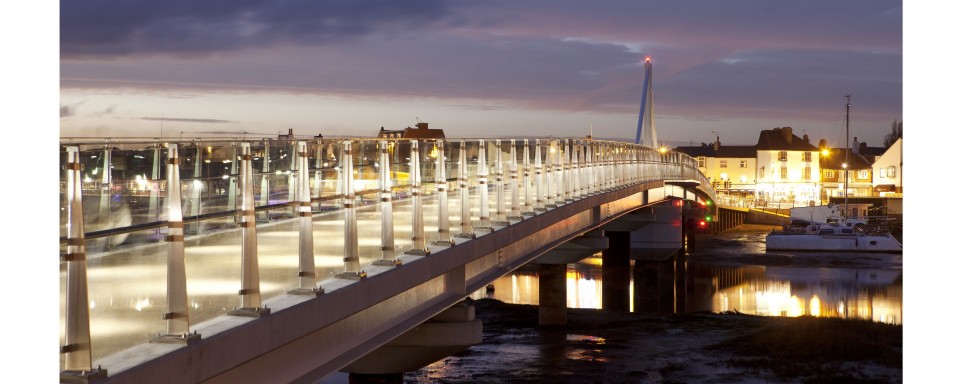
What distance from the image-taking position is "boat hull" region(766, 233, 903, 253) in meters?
84.1

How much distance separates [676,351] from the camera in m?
35.0

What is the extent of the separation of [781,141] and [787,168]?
325cm

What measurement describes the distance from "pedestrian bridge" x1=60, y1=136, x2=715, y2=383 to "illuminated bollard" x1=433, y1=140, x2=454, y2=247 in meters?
0.02

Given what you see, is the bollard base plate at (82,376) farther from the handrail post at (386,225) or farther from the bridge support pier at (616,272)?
the bridge support pier at (616,272)

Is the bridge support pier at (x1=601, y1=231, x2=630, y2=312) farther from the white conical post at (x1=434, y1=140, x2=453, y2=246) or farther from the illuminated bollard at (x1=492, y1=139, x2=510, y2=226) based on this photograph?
the white conical post at (x1=434, y1=140, x2=453, y2=246)

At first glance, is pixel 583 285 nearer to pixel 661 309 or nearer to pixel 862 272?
pixel 661 309

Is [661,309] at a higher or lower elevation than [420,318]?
lower

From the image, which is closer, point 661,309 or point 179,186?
point 179,186

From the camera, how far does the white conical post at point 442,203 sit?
52.3 feet

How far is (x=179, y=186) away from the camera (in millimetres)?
8477

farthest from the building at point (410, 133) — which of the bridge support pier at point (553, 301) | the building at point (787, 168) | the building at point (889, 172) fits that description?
the building at point (787, 168)

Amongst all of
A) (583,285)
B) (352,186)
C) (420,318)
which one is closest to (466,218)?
(420,318)
